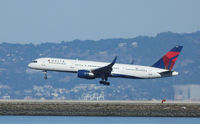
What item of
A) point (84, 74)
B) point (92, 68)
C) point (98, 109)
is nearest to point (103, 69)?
point (92, 68)

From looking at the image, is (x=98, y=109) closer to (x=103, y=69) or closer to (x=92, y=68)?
(x=103, y=69)

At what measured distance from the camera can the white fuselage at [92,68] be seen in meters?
104

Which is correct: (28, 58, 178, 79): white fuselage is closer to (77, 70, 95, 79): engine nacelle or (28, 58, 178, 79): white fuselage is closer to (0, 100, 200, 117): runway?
(77, 70, 95, 79): engine nacelle

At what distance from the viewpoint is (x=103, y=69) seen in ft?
338

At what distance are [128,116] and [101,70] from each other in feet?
64.1

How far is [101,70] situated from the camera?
338ft
